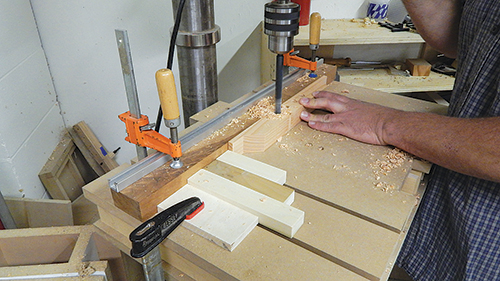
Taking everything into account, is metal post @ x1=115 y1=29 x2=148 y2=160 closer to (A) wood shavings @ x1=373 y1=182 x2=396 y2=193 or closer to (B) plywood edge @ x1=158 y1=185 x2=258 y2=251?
(B) plywood edge @ x1=158 y1=185 x2=258 y2=251

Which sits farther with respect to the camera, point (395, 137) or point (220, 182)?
point (395, 137)

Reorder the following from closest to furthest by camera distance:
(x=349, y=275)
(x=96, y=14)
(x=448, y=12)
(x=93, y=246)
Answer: (x=349, y=275) < (x=93, y=246) < (x=448, y=12) < (x=96, y=14)

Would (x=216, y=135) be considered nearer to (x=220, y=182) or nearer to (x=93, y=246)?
(x=220, y=182)

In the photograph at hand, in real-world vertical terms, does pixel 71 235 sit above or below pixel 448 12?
below

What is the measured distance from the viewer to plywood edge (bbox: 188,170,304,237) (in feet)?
2.16

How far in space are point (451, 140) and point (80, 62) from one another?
2196mm

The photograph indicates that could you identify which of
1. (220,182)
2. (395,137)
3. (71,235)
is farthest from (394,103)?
(71,235)

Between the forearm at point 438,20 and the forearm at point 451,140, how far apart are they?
0.41 metres

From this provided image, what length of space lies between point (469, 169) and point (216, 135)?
0.63 metres

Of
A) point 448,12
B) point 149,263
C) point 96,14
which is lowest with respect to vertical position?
point 149,263

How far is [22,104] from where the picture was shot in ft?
6.12

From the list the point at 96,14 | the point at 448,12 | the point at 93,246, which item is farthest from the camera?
the point at 96,14

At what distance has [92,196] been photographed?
77cm

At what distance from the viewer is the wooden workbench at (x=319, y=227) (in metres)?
0.60
